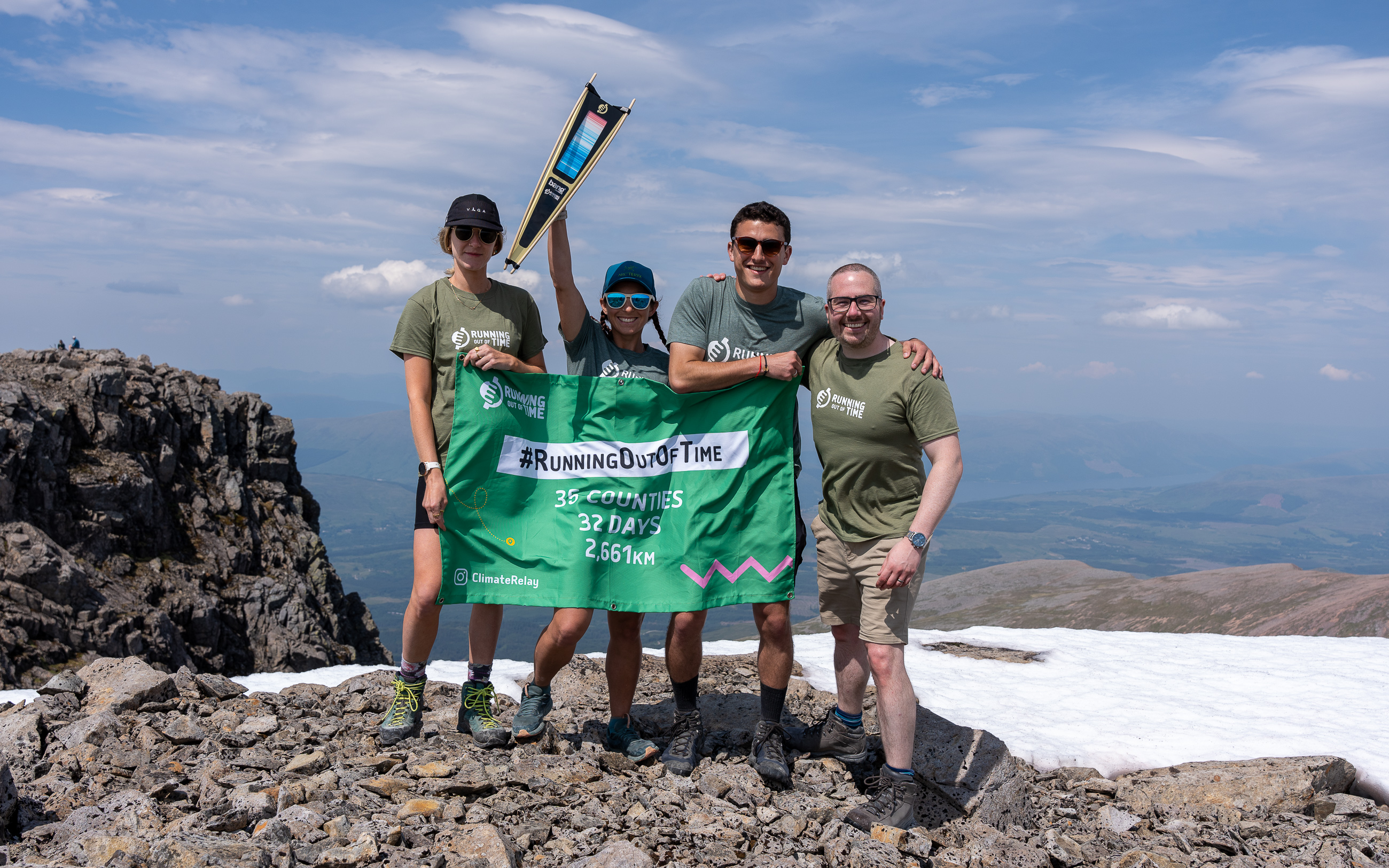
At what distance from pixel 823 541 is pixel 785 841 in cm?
229

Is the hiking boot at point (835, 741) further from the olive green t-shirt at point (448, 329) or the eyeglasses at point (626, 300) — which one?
the olive green t-shirt at point (448, 329)

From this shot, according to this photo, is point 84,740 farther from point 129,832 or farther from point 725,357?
point 725,357

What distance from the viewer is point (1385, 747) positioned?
9148mm

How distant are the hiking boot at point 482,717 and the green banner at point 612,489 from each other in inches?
36.2

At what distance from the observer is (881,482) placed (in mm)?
6590

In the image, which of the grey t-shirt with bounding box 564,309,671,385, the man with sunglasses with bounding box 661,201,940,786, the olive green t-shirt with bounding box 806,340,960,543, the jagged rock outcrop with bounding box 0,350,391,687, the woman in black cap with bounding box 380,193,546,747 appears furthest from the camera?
the jagged rock outcrop with bounding box 0,350,391,687

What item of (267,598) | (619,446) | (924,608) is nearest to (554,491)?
(619,446)

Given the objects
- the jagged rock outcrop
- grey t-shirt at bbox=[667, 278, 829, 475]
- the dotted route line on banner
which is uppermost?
grey t-shirt at bbox=[667, 278, 829, 475]

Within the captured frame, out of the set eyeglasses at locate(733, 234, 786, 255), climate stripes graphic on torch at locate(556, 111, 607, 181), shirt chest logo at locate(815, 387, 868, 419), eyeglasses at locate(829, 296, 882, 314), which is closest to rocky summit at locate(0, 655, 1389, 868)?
shirt chest logo at locate(815, 387, 868, 419)

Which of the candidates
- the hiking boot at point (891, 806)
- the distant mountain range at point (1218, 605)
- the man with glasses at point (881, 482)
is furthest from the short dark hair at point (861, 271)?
the distant mountain range at point (1218, 605)

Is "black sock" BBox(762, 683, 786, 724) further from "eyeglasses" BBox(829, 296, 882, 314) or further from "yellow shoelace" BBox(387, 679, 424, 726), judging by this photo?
"eyeglasses" BBox(829, 296, 882, 314)

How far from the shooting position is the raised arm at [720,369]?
266 inches

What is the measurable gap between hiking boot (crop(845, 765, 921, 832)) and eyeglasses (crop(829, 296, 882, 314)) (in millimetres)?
3514

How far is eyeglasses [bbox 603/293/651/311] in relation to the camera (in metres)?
6.93
